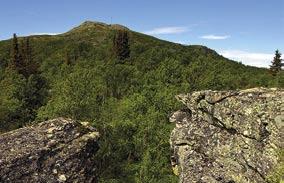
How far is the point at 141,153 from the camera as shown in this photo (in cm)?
6550

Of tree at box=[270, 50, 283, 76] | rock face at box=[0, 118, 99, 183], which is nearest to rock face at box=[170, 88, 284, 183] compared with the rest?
rock face at box=[0, 118, 99, 183]

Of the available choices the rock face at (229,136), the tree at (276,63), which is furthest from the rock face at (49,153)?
the tree at (276,63)

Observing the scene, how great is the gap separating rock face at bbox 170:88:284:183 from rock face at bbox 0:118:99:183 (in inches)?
424

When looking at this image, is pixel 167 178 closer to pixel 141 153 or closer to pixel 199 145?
pixel 141 153

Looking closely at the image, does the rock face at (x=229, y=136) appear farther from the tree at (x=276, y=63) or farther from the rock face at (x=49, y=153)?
the tree at (x=276, y=63)

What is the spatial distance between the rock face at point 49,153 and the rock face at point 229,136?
424 inches

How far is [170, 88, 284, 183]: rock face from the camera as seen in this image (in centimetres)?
3859

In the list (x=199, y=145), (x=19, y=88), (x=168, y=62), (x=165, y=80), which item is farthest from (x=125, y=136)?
(x=168, y=62)

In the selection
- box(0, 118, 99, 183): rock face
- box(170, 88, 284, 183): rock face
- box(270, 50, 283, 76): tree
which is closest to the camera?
box(0, 118, 99, 183): rock face

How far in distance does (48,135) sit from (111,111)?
33.4 metres

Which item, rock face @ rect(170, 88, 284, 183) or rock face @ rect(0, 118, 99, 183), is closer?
rock face @ rect(0, 118, 99, 183)

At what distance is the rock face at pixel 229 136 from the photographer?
3859cm

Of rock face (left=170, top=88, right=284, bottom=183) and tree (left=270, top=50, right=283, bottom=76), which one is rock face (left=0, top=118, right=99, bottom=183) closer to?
rock face (left=170, top=88, right=284, bottom=183)

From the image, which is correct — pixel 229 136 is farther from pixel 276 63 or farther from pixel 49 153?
pixel 276 63
